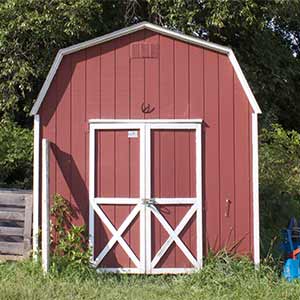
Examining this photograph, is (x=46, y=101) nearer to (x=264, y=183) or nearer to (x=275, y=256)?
(x=275, y=256)

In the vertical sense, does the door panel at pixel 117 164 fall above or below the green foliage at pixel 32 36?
below

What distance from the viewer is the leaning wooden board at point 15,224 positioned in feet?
29.1

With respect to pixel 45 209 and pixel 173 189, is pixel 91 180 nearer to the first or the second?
pixel 45 209

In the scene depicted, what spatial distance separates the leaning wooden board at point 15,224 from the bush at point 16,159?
8.14 ft

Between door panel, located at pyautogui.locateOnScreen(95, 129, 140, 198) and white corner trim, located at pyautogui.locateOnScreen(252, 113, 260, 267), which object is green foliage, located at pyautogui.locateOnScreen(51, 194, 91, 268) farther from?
white corner trim, located at pyautogui.locateOnScreen(252, 113, 260, 267)

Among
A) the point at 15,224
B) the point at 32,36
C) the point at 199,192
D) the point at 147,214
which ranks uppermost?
the point at 32,36

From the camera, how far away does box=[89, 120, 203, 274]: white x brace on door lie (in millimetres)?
8375

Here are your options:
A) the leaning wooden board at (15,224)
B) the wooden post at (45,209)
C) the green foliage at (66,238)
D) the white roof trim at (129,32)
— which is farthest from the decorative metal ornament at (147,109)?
the leaning wooden board at (15,224)

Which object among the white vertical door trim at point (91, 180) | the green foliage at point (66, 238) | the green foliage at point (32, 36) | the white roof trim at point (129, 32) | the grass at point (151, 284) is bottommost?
the grass at point (151, 284)

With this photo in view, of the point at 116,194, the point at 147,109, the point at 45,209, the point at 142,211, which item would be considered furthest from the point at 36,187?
the point at 147,109

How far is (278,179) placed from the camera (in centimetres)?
1409

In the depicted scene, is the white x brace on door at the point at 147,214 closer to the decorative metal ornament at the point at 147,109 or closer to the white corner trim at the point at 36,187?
the decorative metal ornament at the point at 147,109

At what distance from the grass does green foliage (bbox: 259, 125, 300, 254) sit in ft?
10.2

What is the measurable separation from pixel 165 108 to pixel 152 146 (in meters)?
0.57
